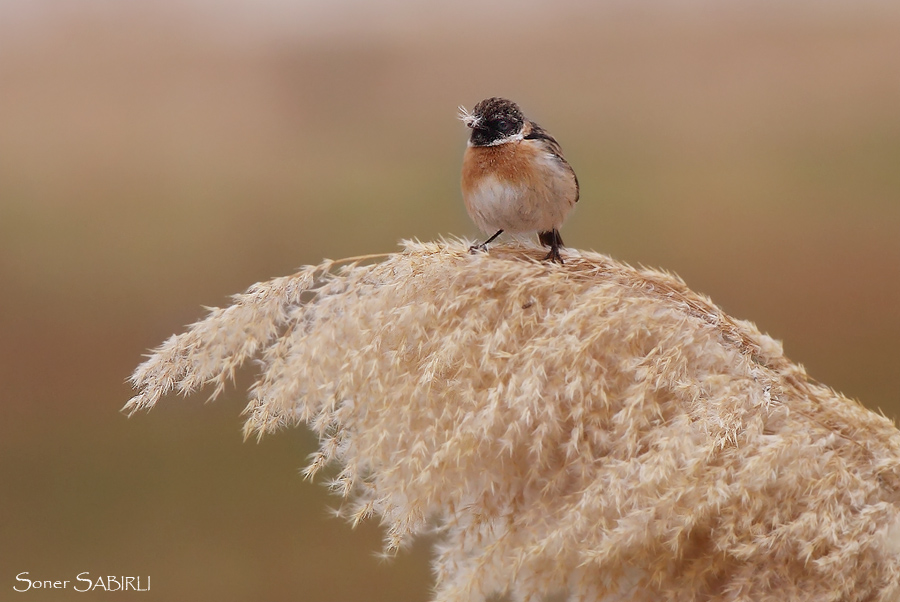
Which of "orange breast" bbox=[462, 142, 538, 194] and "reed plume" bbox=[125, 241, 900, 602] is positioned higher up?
"orange breast" bbox=[462, 142, 538, 194]

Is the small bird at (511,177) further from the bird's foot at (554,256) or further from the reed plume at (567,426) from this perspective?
the reed plume at (567,426)

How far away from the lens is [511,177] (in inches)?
83.0

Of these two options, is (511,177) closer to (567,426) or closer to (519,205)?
(519,205)

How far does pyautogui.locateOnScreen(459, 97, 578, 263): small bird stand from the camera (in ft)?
6.93

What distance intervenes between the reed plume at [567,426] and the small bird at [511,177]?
2.22 ft

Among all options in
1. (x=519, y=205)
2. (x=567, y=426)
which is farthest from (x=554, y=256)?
(x=519, y=205)

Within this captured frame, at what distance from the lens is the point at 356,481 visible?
4.51 feet

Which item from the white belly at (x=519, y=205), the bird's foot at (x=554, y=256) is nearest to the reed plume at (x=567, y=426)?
the bird's foot at (x=554, y=256)

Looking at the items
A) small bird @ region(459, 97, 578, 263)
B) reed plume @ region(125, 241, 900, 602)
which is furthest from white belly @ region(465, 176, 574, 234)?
Result: reed plume @ region(125, 241, 900, 602)

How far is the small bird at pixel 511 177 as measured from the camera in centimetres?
211

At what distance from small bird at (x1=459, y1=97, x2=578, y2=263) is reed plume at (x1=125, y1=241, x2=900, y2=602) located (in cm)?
68

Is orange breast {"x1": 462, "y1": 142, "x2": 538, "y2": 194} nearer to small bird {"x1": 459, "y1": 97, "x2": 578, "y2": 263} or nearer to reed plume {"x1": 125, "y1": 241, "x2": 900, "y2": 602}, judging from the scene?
small bird {"x1": 459, "y1": 97, "x2": 578, "y2": 263}

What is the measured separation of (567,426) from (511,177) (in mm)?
937

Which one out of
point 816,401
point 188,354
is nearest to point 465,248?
point 188,354
